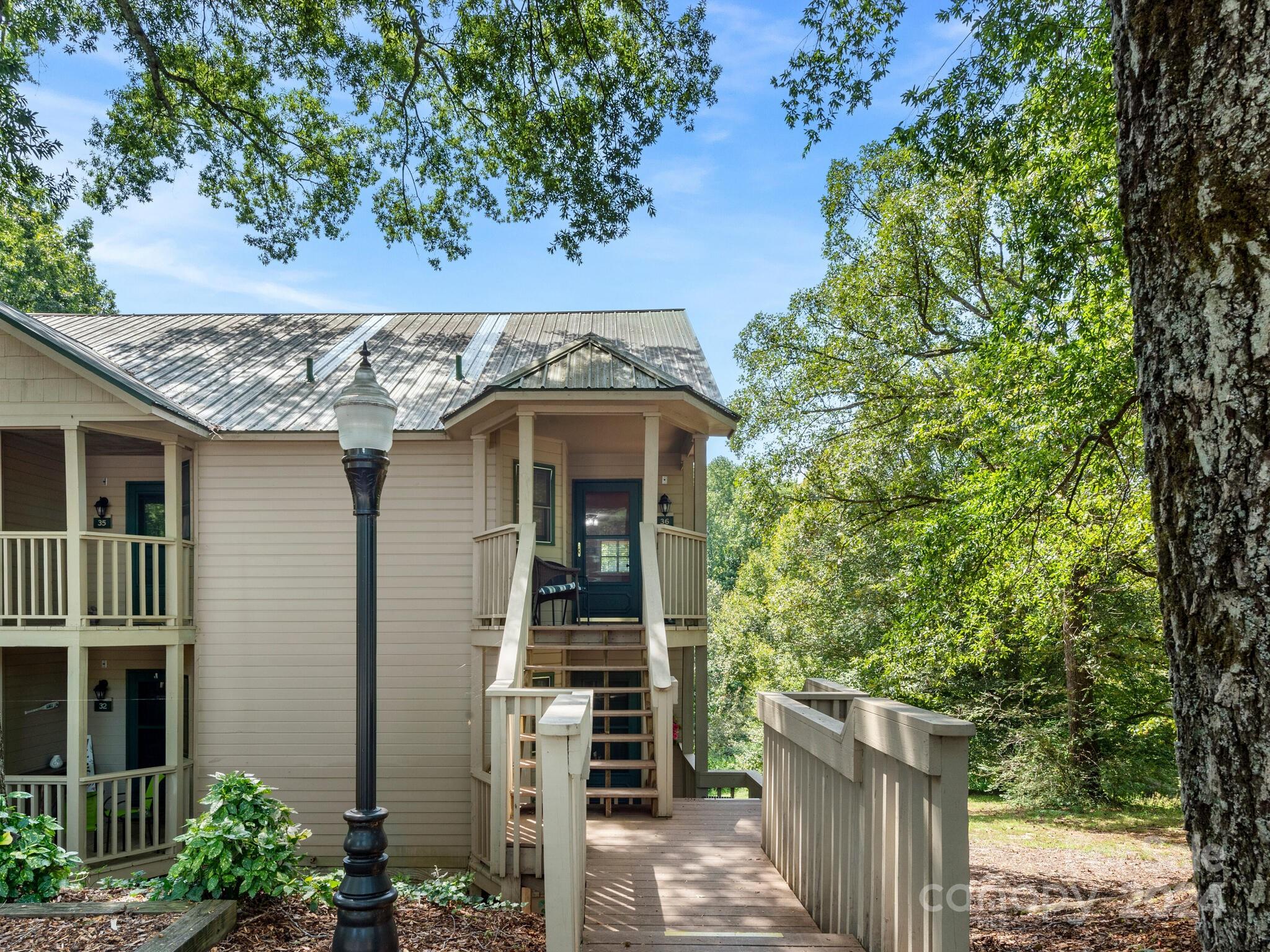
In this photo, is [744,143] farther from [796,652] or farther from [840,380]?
[796,652]

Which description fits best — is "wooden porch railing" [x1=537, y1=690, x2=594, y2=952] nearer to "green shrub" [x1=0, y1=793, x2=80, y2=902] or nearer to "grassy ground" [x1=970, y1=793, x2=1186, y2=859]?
"green shrub" [x1=0, y1=793, x2=80, y2=902]

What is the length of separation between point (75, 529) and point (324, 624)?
275 cm

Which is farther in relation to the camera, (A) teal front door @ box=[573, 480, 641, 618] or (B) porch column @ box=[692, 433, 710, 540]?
(A) teal front door @ box=[573, 480, 641, 618]

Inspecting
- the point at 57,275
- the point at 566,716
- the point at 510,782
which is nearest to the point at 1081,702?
the point at 510,782

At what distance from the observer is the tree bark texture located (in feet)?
4.94

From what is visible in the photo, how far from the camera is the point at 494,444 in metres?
9.92

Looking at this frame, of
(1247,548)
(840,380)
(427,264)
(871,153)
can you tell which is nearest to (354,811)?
(1247,548)

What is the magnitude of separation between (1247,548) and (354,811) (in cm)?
420

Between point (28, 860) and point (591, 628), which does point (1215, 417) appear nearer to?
point (28, 860)

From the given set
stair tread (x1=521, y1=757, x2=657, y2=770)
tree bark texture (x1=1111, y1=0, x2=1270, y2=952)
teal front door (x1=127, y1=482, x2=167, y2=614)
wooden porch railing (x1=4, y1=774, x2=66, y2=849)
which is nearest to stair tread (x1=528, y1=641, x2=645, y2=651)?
stair tread (x1=521, y1=757, x2=657, y2=770)

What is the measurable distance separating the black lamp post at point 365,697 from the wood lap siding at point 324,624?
522 cm

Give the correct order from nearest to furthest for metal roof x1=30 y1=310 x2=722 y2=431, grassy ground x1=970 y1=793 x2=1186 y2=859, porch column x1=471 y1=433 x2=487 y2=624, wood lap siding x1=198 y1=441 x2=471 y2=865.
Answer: grassy ground x1=970 y1=793 x2=1186 y2=859 < wood lap siding x1=198 y1=441 x2=471 y2=865 < porch column x1=471 y1=433 x2=487 y2=624 < metal roof x1=30 y1=310 x2=722 y2=431

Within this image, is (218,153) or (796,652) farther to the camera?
(796,652)

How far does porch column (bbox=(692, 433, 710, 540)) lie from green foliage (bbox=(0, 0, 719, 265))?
3060 millimetres
